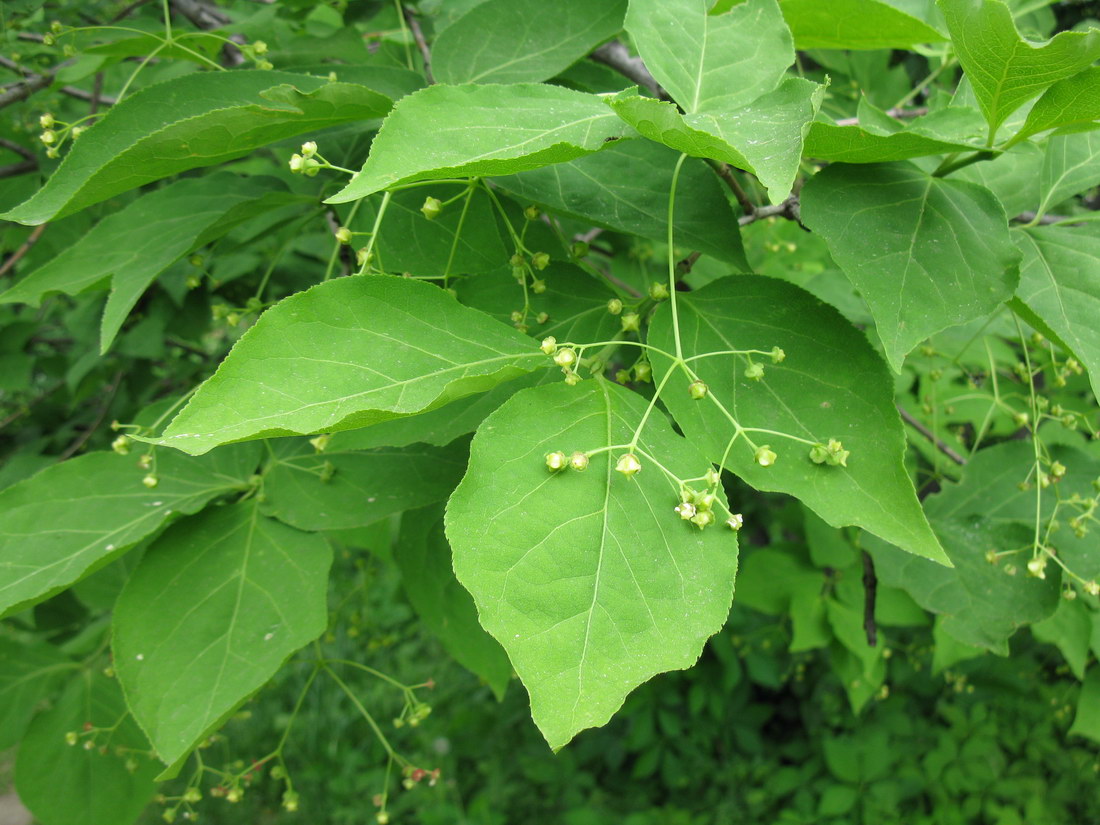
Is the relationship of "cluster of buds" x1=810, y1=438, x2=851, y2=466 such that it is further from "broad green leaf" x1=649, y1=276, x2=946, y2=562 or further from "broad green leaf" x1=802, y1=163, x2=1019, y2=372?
"broad green leaf" x1=802, y1=163, x2=1019, y2=372

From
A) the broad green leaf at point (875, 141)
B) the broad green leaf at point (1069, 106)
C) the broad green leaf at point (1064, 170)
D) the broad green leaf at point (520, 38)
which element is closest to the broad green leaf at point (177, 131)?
the broad green leaf at point (520, 38)

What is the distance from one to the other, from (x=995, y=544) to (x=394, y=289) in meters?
1.41

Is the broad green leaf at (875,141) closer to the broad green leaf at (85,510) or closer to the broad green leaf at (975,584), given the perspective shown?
the broad green leaf at (975,584)

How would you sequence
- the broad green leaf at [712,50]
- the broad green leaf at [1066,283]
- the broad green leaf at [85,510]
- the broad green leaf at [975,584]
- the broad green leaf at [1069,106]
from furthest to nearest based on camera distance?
the broad green leaf at [975,584] → the broad green leaf at [85,510] → the broad green leaf at [712,50] → the broad green leaf at [1066,283] → the broad green leaf at [1069,106]

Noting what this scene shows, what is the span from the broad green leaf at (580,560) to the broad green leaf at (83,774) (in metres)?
A: 1.32

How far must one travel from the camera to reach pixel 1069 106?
3.50 ft

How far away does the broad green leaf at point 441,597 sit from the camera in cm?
177

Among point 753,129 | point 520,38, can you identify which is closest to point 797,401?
point 753,129

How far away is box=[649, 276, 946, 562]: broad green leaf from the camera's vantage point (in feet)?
3.51

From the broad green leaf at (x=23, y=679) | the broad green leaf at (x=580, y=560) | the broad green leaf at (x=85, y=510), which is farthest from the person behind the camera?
the broad green leaf at (x=23, y=679)

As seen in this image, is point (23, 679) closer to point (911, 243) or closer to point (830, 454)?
point (830, 454)

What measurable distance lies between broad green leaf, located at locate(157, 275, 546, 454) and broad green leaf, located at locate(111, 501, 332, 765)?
528mm

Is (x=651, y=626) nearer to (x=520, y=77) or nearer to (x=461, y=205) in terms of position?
(x=461, y=205)

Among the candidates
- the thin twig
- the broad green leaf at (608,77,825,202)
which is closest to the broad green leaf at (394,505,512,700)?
the broad green leaf at (608,77,825,202)
